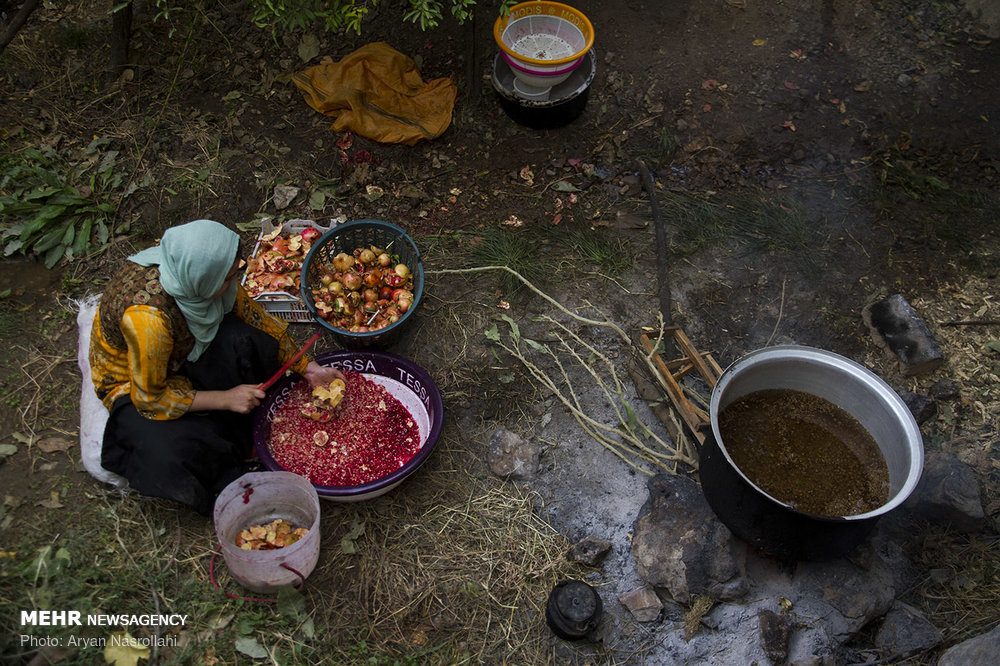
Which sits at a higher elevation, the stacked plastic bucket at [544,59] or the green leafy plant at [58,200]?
the stacked plastic bucket at [544,59]

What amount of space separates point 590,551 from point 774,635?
77 centimetres

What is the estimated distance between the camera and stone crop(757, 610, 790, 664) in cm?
255

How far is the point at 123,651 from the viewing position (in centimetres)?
242

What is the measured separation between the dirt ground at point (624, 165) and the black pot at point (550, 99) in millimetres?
109

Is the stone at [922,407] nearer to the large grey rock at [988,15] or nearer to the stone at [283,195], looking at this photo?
the large grey rock at [988,15]

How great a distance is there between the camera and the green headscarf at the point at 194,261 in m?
2.30

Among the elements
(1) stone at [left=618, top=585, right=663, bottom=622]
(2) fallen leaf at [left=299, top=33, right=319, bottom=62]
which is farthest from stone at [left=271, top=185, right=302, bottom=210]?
(1) stone at [left=618, top=585, right=663, bottom=622]

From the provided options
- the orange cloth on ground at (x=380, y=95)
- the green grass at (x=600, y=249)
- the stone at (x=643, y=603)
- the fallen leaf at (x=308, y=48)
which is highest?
the fallen leaf at (x=308, y=48)

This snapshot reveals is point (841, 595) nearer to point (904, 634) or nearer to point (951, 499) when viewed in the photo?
point (904, 634)

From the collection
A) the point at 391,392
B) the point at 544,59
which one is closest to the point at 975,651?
the point at 391,392

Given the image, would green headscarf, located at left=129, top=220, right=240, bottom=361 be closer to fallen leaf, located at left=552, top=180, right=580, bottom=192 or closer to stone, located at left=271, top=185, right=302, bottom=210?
stone, located at left=271, top=185, right=302, bottom=210

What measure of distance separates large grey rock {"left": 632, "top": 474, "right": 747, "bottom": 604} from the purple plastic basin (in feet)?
3.30

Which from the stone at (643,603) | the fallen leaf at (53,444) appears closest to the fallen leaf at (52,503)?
the fallen leaf at (53,444)

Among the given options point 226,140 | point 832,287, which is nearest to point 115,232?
point 226,140
